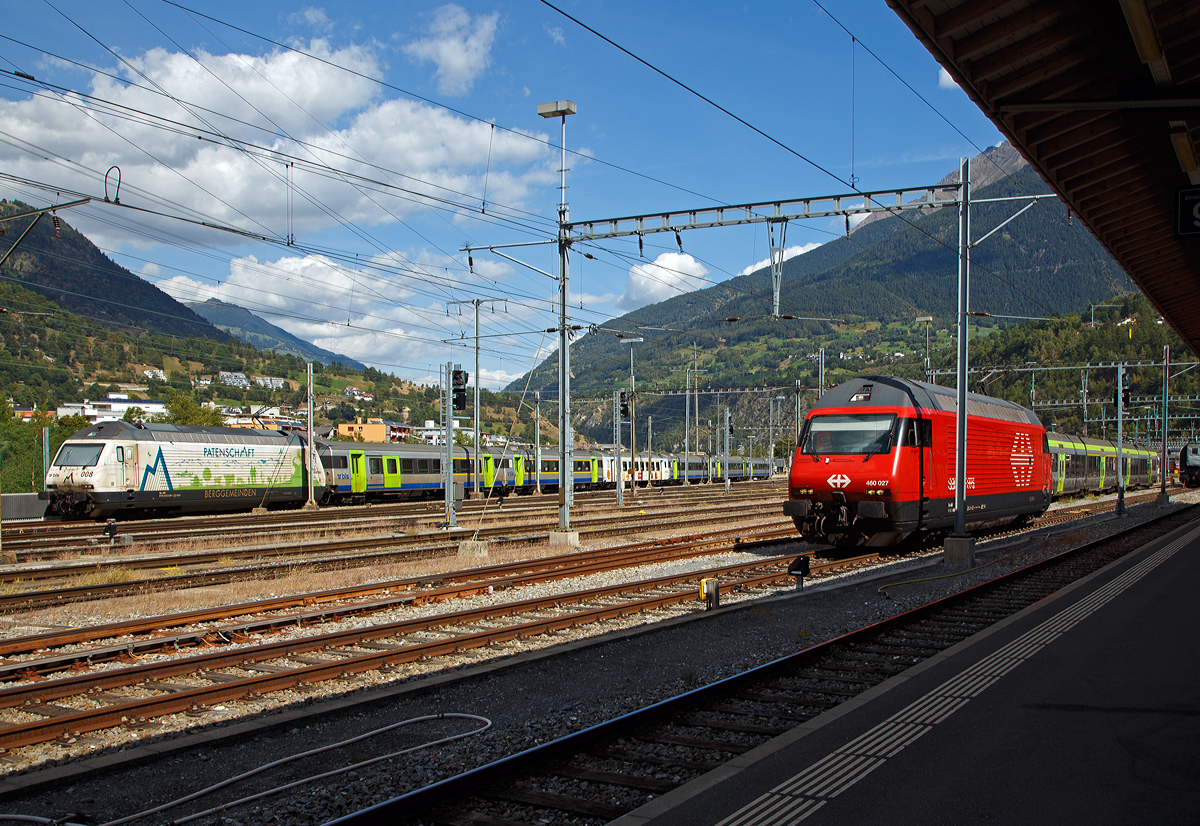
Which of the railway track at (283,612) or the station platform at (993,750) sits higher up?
the station platform at (993,750)

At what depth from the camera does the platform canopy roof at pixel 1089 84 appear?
25.7 ft

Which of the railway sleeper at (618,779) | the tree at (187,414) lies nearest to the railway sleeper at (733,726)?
the railway sleeper at (618,779)

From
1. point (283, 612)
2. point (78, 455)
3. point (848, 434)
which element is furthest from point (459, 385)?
point (78, 455)

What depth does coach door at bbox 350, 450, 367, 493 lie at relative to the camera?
43031mm

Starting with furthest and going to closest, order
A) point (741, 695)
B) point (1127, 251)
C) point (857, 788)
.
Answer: point (1127, 251) < point (741, 695) < point (857, 788)

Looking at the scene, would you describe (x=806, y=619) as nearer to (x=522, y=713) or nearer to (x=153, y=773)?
(x=522, y=713)

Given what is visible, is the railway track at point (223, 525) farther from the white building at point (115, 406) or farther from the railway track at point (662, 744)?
the white building at point (115, 406)

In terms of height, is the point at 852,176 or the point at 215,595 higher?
the point at 852,176

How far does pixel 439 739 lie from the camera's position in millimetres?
6445

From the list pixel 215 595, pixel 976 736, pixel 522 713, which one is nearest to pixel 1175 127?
pixel 976 736

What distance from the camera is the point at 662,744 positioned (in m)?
5.93

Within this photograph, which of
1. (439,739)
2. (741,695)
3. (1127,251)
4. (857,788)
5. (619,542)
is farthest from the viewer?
(619,542)

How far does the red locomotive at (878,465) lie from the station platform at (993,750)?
25.7ft

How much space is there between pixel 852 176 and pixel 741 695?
14.0 meters
